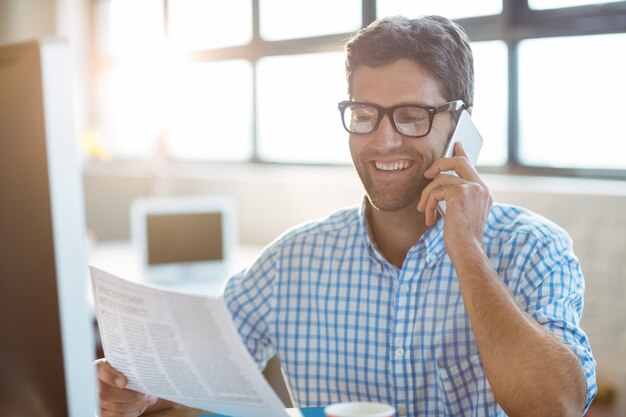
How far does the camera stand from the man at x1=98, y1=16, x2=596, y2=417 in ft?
4.25

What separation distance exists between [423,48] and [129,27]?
402cm

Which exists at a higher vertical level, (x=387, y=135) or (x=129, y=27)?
(x=129, y=27)

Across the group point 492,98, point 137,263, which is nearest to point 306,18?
point 492,98

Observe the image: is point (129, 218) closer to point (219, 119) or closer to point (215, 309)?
point (219, 119)

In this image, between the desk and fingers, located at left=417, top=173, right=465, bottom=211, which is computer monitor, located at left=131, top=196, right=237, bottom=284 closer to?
the desk

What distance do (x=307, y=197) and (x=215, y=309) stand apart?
265 cm

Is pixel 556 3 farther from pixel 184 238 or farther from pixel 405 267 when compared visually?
pixel 405 267

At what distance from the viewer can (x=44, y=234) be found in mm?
640

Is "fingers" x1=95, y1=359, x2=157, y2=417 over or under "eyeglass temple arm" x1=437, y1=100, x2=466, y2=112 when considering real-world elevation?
under

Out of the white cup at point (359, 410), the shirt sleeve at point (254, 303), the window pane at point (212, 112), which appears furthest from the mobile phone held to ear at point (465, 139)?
the window pane at point (212, 112)

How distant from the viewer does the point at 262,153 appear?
4156mm

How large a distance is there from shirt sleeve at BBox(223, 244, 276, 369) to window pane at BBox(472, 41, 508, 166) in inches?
68.1

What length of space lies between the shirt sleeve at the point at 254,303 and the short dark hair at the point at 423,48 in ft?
1.33

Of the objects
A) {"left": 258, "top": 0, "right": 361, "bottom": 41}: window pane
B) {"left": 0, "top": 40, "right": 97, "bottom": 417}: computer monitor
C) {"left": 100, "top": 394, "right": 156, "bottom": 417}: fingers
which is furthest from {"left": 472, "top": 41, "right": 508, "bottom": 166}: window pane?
{"left": 0, "top": 40, "right": 97, "bottom": 417}: computer monitor
